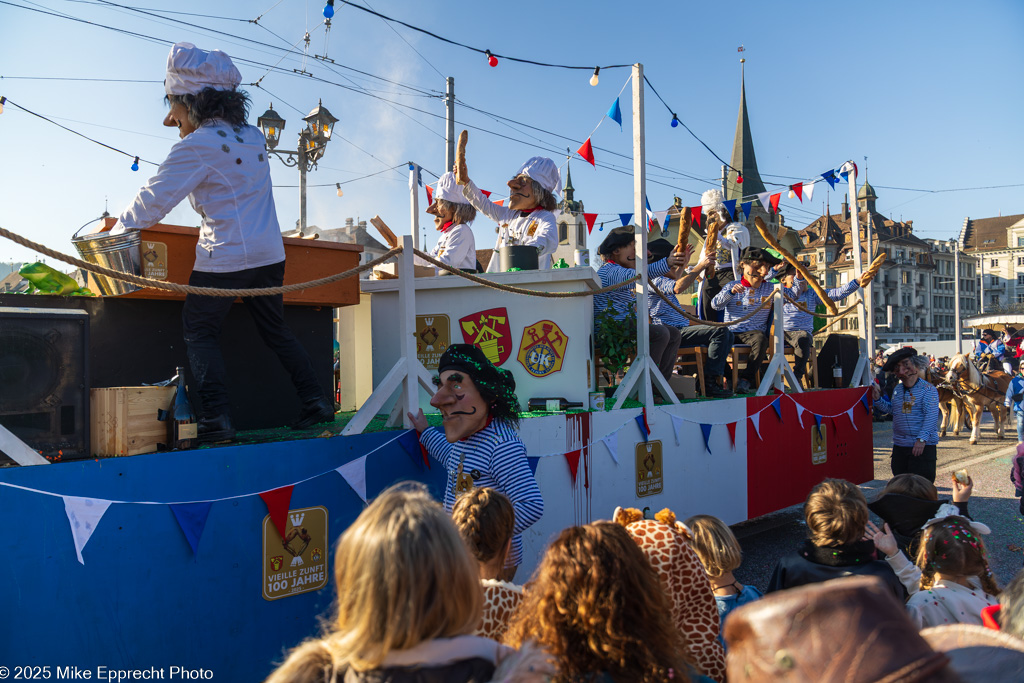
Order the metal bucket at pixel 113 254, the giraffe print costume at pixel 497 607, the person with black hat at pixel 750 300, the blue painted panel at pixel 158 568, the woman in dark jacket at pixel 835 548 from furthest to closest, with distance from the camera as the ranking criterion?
the person with black hat at pixel 750 300 → the metal bucket at pixel 113 254 → the woman in dark jacket at pixel 835 548 → the blue painted panel at pixel 158 568 → the giraffe print costume at pixel 497 607

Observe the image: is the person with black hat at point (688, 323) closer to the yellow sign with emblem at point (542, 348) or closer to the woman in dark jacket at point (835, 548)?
the yellow sign with emblem at point (542, 348)

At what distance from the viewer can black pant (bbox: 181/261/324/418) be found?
140 inches

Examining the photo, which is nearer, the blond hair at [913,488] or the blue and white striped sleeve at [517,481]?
the blue and white striped sleeve at [517,481]

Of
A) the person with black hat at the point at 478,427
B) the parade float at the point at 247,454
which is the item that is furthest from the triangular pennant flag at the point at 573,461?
the person with black hat at the point at 478,427

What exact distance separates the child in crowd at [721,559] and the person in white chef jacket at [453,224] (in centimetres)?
373

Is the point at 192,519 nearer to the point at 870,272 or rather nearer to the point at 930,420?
the point at 930,420

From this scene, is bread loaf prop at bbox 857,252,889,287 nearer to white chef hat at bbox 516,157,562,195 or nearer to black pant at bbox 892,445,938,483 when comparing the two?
black pant at bbox 892,445,938,483

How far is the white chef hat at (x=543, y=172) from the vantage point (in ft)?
20.5

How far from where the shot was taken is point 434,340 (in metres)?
5.25

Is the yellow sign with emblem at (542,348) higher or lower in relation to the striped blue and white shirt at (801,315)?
lower

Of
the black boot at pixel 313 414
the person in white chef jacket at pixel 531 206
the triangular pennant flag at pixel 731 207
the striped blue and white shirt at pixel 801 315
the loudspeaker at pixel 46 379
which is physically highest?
the triangular pennant flag at pixel 731 207

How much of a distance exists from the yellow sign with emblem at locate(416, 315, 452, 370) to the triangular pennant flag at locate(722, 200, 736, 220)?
3.95 metres

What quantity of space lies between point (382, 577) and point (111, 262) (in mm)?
3264

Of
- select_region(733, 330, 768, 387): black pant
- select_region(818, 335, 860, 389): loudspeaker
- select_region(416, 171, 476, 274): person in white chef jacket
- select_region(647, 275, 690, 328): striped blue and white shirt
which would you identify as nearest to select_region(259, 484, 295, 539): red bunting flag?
select_region(416, 171, 476, 274): person in white chef jacket
